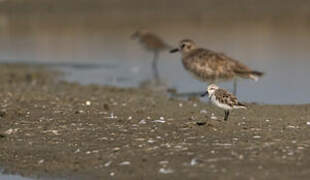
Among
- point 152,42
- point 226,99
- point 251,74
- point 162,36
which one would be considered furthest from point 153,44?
point 226,99

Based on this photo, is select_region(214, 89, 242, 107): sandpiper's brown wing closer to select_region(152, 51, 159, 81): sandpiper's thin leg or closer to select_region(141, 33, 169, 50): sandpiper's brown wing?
select_region(152, 51, 159, 81): sandpiper's thin leg

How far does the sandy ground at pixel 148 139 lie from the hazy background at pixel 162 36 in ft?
9.79

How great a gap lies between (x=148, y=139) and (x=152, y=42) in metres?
11.6

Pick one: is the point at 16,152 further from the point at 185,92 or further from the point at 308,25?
the point at 308,25

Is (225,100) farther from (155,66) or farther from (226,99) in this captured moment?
(155,66)

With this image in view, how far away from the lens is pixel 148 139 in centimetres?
944

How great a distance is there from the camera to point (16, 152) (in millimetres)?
9484

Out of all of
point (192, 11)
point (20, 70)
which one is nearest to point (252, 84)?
point (20, 70)

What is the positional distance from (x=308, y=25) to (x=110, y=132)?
17994mm

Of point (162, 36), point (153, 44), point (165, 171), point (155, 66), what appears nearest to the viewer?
point (165, 171)

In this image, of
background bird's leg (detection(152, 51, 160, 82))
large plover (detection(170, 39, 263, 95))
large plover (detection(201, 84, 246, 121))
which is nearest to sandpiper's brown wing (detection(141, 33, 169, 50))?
background bird's leg (detection(152, 51, 160, 82))

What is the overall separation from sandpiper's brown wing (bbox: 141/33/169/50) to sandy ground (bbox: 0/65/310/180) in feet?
23.4

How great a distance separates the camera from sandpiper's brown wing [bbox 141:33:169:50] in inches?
814

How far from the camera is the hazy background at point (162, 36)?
1744 centimetres
